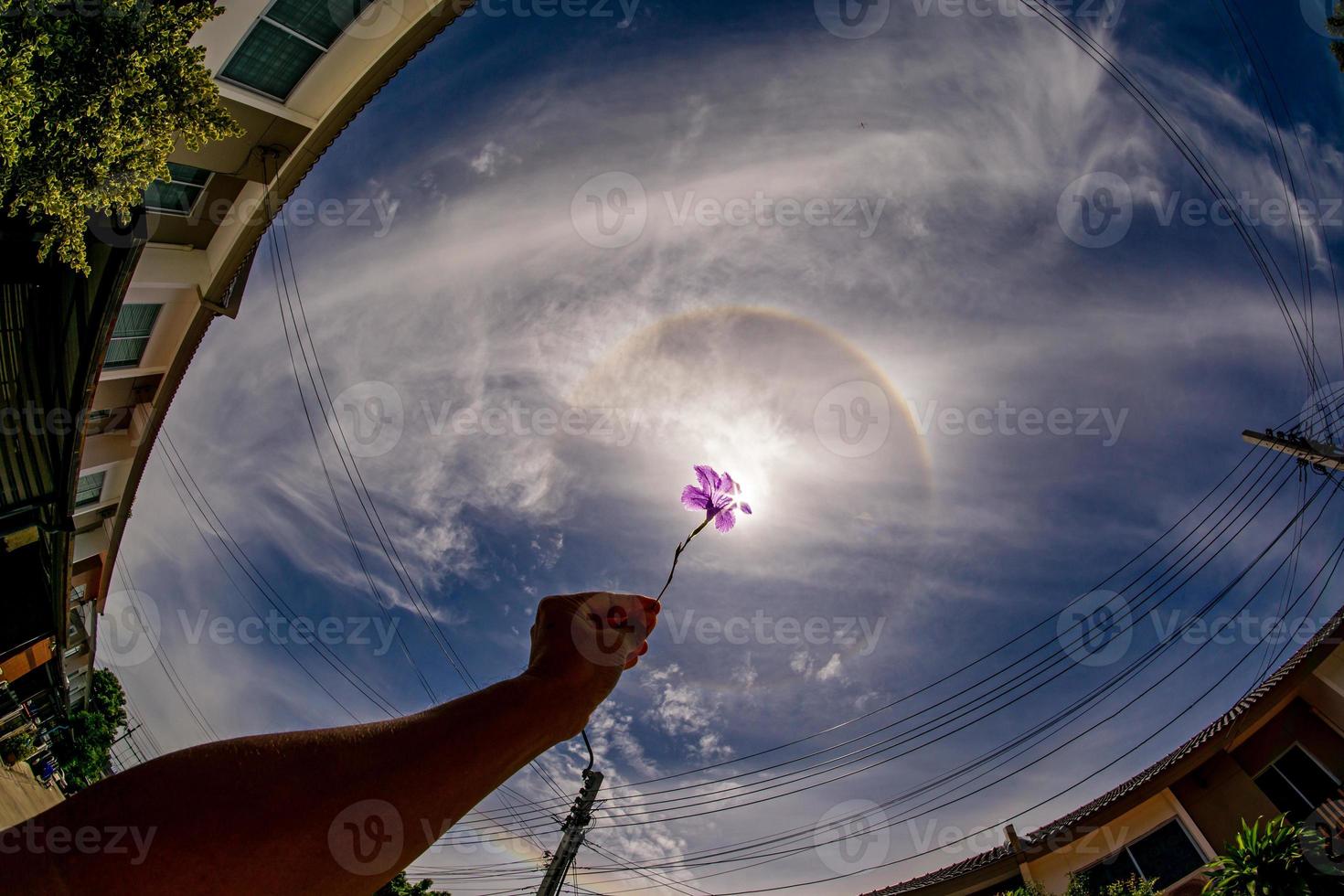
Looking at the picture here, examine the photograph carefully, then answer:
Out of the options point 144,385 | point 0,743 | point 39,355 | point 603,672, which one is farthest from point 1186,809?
point 0,743

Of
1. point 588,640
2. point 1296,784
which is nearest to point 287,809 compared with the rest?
point 588,640

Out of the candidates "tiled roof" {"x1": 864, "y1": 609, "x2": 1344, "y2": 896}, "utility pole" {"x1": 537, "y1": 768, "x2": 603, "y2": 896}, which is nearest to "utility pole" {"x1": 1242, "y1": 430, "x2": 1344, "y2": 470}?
"tiled roof" {"x1": 864, "y1": 609, "x2": 1344, "y2": 896}

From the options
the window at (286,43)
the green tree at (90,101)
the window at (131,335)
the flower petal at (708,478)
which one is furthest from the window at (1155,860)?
the window at (131,335)

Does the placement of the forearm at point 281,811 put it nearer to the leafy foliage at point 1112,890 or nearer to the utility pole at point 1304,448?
the leafy foliage at point 1112,890

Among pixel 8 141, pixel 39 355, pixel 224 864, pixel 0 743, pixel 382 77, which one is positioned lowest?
pixel 224 864

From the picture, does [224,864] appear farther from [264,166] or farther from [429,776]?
[264,166]
